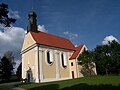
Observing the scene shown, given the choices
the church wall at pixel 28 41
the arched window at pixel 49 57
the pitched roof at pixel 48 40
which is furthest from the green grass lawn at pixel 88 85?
the church wall at pixel 28 41

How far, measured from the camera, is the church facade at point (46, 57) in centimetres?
3434

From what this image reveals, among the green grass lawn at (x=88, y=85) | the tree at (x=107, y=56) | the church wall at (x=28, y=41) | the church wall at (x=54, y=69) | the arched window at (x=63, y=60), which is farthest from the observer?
the arched window at (x=63, y=60)

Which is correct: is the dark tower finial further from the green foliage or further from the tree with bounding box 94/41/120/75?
the tree with bounding box 94/41/120/75

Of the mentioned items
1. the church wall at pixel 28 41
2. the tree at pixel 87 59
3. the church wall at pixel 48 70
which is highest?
the church wall at pixel 28 41

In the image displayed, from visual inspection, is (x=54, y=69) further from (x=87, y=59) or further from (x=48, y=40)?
(x=87, y=59)

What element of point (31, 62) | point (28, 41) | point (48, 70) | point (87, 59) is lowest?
point (48, 70)

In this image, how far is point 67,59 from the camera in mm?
40750

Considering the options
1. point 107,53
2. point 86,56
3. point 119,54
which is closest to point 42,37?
point 86,56

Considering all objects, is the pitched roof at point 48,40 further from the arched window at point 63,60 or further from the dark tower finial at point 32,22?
the arched window at point 63,60

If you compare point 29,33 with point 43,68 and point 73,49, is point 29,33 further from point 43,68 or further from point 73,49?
point 73,49

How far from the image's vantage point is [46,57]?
3575 centimetres

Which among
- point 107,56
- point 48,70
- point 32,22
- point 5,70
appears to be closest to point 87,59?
point 107,56

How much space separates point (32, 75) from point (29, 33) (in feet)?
31.2

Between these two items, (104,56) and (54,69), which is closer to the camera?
(54,69)
